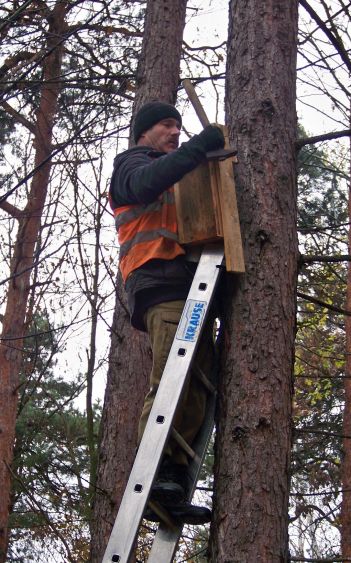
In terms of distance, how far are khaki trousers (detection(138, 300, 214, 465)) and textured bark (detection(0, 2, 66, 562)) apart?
22.0 feet

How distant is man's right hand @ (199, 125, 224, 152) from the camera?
2729 mm

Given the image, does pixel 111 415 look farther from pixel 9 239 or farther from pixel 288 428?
pixel 9 239

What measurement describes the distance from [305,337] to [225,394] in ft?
43.8

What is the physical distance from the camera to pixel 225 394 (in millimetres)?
2553

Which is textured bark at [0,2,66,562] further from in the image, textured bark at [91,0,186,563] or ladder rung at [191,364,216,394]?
ladder rung at [191,364,216,394]

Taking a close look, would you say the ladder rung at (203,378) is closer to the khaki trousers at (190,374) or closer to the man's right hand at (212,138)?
the khaki trousers at (190,374)

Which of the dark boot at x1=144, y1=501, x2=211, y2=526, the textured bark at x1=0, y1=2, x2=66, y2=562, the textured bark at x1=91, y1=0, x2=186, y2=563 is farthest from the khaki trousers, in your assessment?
the textured bark at x1=0, y1=2, x2=66, y2=562

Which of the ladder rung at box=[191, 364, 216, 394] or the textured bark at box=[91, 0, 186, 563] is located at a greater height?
the textured bark at box=[91, 0, 186, 563]

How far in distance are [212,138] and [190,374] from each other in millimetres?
844

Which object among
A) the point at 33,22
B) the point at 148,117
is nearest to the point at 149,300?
the point at 148,117

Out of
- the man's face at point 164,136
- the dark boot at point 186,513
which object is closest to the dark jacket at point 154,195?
the man's face at point 164,136

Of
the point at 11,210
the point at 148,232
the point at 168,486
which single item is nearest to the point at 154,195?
the point at 148,232

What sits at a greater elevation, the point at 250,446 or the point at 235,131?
the point at 235,131

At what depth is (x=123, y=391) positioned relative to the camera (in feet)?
16.6
